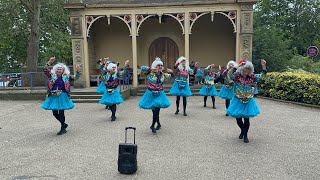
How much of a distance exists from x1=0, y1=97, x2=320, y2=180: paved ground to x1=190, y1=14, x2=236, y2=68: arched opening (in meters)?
7.64

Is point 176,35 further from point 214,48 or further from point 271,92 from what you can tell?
point 271,92

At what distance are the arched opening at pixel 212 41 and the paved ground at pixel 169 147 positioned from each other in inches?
301

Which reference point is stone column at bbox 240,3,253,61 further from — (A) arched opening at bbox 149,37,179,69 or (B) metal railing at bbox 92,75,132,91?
(B) metal railing at bbox 92,75,132,91

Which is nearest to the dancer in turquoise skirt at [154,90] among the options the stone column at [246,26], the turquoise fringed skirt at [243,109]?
the turquoise fringed skirt at [243,109]

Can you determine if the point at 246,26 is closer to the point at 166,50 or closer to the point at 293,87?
the point at 293,87

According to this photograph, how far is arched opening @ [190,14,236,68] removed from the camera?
1762 cm

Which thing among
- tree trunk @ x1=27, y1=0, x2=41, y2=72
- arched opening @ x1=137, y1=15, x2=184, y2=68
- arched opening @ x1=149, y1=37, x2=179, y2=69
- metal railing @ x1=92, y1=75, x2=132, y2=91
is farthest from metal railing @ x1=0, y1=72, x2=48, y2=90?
arched opening @ x1=149, y1=37, x2=179, y2=69

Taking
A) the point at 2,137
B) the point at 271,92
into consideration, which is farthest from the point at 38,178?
the point at 271,92

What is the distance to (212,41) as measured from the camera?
17766mm

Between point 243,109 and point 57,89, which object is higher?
point 57,89

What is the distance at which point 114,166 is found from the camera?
5387 millimetres

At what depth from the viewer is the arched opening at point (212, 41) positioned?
17.6 meters

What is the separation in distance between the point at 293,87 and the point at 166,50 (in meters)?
7.48

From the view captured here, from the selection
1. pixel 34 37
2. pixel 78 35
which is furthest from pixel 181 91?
pixel 34 37
